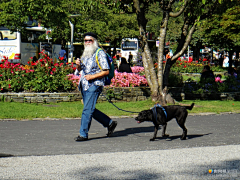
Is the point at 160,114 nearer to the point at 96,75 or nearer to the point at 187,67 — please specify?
the point at 96,75

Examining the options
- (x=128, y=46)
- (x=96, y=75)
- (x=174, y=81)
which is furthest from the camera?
(x=128, y=46)

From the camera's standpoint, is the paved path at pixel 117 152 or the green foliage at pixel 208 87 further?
the green foliage at pixel 208 87

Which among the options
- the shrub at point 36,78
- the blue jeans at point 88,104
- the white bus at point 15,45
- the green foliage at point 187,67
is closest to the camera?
the blue jeans at point 88,104

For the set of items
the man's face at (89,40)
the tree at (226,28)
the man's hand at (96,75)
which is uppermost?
the tree at (226,28)

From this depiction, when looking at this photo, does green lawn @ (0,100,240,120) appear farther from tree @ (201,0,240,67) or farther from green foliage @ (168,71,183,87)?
tree @ (201,0,240,67)

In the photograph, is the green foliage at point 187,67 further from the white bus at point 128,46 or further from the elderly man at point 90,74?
the elderly man at point 90,74

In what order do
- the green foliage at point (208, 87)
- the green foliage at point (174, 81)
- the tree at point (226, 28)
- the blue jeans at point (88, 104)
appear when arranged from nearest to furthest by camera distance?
the blue jeans at point (88, 104)
the green foliage at point (174, 81)
the green foliage at point (208, 87)
the tree at point (226, 28)

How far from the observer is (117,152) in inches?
235

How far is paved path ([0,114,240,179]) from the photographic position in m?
4.74

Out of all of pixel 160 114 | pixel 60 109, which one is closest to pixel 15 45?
pixel 60 109

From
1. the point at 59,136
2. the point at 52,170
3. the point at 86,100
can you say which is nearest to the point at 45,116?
the point at 59,136

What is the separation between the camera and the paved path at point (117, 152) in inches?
187

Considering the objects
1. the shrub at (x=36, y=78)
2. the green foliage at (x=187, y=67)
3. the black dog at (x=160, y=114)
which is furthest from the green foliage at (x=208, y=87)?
the green foliage at (x=187, y=67)

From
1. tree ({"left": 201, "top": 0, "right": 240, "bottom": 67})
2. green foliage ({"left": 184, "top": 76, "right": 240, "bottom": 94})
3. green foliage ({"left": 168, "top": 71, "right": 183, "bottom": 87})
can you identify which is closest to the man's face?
green foliage ({"left": 168, "top": 71, "right": 183, "bottom": 87})
